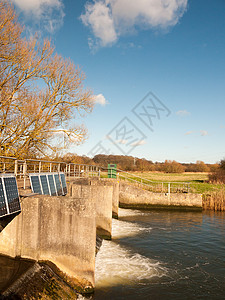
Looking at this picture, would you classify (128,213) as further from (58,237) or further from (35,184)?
(58,237)

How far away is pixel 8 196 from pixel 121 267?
5.87 meters

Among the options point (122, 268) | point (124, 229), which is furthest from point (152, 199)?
point (122, 268)

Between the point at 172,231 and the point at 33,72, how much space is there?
1550 cm

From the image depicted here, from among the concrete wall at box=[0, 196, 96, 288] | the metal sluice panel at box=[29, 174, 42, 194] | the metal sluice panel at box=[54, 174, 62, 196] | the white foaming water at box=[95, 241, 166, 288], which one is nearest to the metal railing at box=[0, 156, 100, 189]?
the metal sluice panel at box=[29, 174, 42, 194]

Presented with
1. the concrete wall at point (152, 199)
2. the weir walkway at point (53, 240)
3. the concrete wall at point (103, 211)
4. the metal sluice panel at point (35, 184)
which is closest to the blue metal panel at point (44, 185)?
the metal sluice panel at point (35, 184)

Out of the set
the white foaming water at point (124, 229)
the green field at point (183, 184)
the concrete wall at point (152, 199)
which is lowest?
the white foaming water at point (124, 229)

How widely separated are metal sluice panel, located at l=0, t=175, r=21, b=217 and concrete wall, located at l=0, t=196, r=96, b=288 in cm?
41

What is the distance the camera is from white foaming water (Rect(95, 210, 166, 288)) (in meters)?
9.10

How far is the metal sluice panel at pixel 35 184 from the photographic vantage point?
8.90 metres

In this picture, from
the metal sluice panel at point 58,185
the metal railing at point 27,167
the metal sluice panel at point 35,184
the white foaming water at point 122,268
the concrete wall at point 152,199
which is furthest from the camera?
the concrete wall at point 152,199

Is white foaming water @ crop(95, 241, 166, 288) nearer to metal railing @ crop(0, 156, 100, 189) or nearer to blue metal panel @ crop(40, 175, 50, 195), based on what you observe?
blue metal panel @ crop(40, 175, 50, 195)

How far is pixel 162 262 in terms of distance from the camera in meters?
11.1

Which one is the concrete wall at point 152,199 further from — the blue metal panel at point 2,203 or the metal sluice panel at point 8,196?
the blue metal panel at point 2,203

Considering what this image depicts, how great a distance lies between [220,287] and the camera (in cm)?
892
